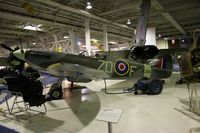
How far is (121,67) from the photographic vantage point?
6199mm

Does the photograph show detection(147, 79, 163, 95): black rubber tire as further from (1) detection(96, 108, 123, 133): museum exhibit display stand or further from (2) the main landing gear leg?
(1) detection(96, 108, 123, 133): museum exhibit display stand

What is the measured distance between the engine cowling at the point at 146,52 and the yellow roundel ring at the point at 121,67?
3.29ft

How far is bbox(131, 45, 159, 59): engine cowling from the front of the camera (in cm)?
681

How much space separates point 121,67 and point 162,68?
5.56 ft

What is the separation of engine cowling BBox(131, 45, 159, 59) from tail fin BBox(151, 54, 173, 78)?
1.25 feet

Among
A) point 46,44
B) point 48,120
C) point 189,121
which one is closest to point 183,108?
point 189,121

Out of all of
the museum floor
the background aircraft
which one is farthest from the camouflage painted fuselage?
the background aircraft

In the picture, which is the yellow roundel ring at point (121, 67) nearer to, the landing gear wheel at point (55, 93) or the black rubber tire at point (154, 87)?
the black rubber tire at point (154, 87)

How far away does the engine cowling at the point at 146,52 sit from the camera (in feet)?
22.3

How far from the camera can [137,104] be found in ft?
15.6

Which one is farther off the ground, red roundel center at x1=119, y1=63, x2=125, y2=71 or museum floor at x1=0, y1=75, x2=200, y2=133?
red roundel center at x1=119, y1=63, x2=125, y2=71

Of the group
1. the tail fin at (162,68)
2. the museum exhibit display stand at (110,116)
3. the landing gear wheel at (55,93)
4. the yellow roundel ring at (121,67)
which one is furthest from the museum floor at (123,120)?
the tail fin at (162,68)

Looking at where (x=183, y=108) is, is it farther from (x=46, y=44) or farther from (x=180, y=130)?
(x=46, y=44)

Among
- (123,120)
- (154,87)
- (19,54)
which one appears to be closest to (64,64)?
(19,54)
